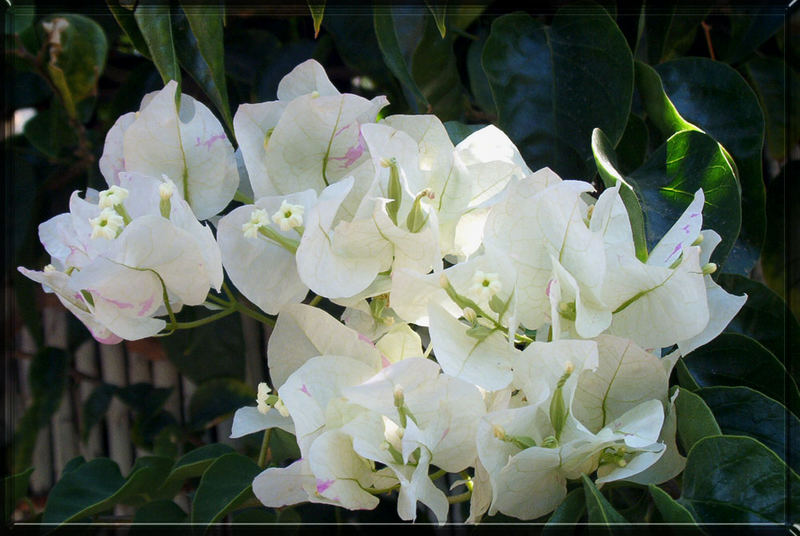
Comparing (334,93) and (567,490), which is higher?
(334,93)

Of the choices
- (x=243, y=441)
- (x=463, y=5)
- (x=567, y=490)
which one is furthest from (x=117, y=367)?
(x=567, y=490)

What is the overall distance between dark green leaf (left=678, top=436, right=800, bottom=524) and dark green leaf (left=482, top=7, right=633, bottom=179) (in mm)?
182

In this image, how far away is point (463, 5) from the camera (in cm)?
58

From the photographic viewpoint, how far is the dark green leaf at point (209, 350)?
2.52 feet

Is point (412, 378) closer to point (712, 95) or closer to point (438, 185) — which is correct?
point (438, 185)

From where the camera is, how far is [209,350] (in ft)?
2.56

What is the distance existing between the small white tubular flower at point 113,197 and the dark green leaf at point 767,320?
1.11 feet

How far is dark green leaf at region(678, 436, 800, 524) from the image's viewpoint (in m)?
0.30

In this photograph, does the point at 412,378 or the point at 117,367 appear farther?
the point at 117,367

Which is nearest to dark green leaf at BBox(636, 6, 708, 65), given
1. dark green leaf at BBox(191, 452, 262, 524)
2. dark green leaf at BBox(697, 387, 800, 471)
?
dark green leaf at BBox(697, 387, 800, 471)

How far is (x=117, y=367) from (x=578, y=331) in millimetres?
770

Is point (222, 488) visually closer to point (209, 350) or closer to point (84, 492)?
point (84, 492)
